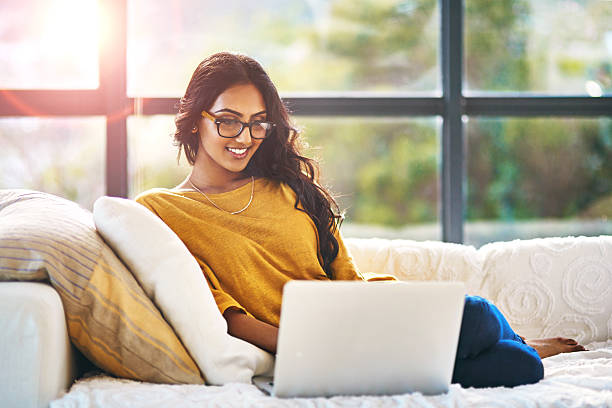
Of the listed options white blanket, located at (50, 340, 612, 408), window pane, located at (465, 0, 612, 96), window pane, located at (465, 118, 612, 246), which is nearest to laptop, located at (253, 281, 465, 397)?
white blanket, located at (50, 340, 612, 408)

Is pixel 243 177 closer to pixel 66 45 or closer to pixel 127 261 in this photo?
pixel 127 261

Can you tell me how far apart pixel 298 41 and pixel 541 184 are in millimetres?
1357

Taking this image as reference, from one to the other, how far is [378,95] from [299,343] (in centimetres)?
189

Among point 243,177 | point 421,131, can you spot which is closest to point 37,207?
point 243,177

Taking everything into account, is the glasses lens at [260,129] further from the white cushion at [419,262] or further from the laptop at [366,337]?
the laptop at [366,337]

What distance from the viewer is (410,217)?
319 cm

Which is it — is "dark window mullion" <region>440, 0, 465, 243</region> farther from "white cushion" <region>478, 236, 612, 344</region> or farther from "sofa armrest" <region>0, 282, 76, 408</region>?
"sofa armrest" <region>0, 282, 76, 408</region>

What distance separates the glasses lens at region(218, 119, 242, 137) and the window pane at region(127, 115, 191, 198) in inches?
36.6

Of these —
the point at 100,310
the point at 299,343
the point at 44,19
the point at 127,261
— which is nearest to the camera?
the point at 299,343

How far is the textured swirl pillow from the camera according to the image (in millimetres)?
1386

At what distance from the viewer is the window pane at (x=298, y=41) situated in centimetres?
291

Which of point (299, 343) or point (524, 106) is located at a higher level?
point (524, 106)

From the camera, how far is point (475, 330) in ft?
5.05

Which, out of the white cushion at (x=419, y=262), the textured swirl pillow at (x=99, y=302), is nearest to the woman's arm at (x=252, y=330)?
the textured swirl pillow at (x=99, y=302)
